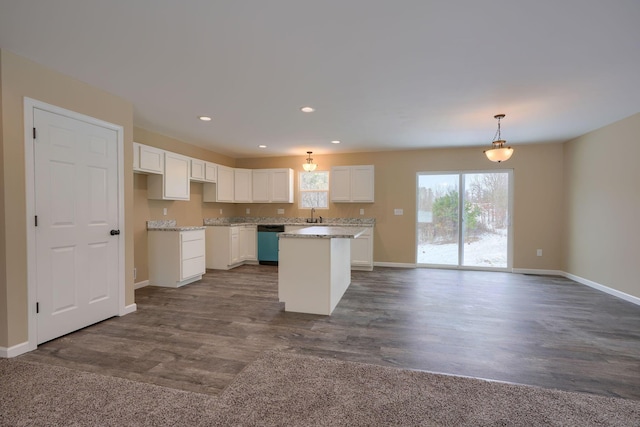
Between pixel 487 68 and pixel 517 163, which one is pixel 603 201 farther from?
pixel 487 68

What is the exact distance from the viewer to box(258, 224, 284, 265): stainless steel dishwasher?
249 inches

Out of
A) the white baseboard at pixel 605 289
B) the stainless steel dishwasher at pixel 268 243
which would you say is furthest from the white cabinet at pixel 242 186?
the white baseboard at pixel 605 289

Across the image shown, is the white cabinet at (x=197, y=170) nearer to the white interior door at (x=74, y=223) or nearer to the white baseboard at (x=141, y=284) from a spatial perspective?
the white baseboard at (x=141, y=284)

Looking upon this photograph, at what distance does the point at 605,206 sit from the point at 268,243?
5.93 metres

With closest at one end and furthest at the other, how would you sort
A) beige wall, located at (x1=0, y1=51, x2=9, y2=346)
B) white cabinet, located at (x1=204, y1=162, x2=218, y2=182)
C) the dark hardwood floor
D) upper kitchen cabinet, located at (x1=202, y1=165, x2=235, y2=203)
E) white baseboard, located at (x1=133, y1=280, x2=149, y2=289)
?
the dark hardwood floor, beige wall, located at (x1=0, y1=51, x2=9, y2=346), white baseboard, located at (x1=133, y1=280, x2=149, y2=289), white cabinet, located at (x1=204, y1=162, x2=218, y2=182), upper kitchen cabinet, located at (x1=202, y1=165, x2=235, y2=203)

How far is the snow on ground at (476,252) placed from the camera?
5.82 meters

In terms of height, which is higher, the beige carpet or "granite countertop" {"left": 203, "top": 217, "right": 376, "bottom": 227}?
"granite countertop" {"left": 203, "top": 217, "right": 376, "bottom": 227}

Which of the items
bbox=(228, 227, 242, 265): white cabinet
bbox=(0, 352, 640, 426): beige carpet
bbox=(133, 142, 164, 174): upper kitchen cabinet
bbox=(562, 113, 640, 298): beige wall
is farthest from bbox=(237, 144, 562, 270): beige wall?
bbox=(0, 352, 640, 426): beige carpet

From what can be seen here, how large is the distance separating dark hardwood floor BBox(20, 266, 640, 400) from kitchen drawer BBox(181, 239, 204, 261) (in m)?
0.59

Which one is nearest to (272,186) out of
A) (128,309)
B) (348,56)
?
(128,309)

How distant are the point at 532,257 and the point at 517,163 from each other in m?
1.88

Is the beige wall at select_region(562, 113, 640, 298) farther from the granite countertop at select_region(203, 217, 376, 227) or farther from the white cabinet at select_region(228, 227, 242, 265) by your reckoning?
the white cabinet at select_region(228, 227, 242, 265)

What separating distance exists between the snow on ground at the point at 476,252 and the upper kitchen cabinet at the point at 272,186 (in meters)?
3.21

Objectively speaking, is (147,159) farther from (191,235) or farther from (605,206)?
(605,206)
